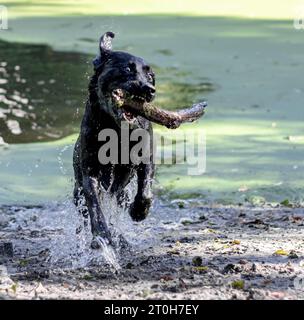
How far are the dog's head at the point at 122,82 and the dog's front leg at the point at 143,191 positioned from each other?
33 centimetres

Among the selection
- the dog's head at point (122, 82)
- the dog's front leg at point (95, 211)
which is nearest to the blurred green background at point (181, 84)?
the dog's front leg at point (95, 211)

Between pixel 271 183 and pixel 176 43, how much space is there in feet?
16.9

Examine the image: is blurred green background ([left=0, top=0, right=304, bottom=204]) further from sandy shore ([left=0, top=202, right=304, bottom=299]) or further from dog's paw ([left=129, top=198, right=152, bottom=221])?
dog's paw ([left=129, top=198, right=152, bottom=221])

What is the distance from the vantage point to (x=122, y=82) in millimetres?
5367

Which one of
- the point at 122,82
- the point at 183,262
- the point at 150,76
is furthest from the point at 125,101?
the point at 183,262

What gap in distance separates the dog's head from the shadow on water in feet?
11.9

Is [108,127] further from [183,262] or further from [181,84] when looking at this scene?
[181,84]

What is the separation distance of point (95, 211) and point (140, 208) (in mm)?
379

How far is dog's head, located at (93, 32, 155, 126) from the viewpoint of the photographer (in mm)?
5289

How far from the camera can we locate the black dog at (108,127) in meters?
5.36

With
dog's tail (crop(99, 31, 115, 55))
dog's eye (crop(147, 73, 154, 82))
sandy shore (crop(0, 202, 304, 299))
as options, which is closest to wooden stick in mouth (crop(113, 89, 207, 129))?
dog's eye (crop(147, 73, 154, 82))

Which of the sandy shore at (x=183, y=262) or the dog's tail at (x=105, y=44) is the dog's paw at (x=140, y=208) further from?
the dog's tail at (x=105, y=44)
